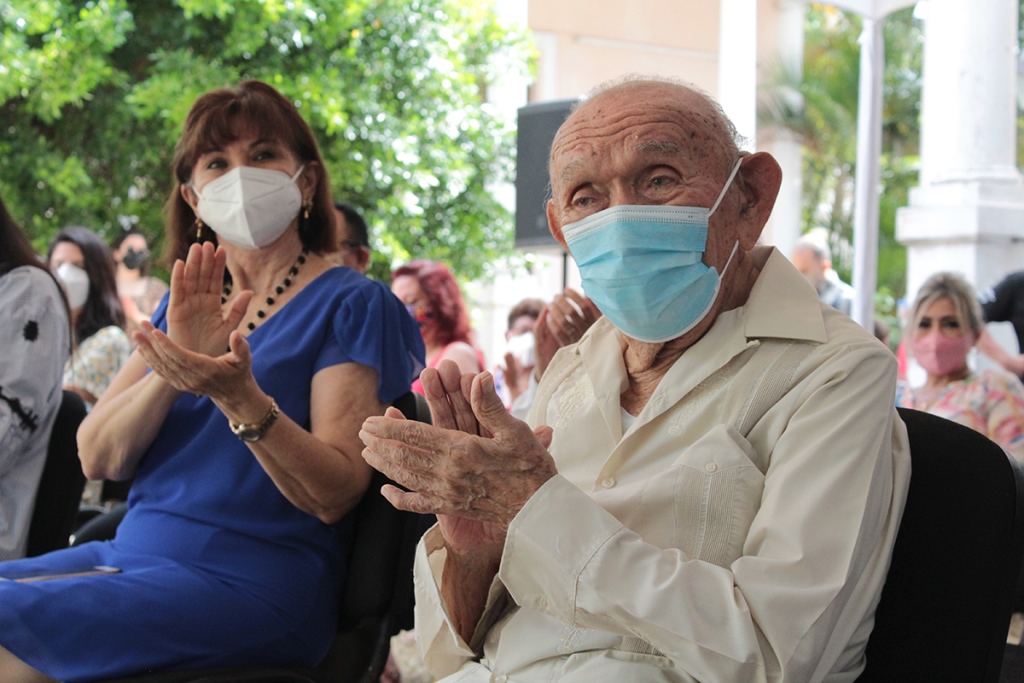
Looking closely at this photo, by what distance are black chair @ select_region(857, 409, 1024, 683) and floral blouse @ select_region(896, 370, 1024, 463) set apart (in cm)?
239

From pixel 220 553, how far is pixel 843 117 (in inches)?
664

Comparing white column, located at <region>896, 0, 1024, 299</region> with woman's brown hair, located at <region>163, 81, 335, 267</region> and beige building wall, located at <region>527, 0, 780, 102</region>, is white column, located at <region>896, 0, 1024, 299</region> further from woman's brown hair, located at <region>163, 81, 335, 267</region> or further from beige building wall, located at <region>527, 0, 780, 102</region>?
woman's brown hair, located at <region>163, 81, 335, 267</region>

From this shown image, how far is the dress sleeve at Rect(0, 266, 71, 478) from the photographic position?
234 cm

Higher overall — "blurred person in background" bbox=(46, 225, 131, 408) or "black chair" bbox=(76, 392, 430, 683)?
"blurred person in background" bbox=(46, 225, 131, 408)

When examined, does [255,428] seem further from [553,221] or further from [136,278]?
[136,278]

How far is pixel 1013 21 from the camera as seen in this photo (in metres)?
6.16

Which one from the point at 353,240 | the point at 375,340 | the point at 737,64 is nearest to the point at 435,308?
the point at 353,240

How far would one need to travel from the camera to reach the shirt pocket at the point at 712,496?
4.37ft

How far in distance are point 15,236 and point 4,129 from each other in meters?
6.44

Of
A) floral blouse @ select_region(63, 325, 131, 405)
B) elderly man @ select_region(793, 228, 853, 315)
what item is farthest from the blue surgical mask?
Answer: elderly man @ select_region(793, 228, 853, 315)

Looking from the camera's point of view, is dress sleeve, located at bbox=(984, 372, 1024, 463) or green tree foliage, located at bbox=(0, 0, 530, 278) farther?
green tree foliage, located at bbox=(0, 0, 530, 278)

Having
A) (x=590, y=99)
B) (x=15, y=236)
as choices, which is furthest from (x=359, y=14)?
(x=590, y=99)

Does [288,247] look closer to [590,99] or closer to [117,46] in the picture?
[590,99]

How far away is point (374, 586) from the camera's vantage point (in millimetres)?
2025
